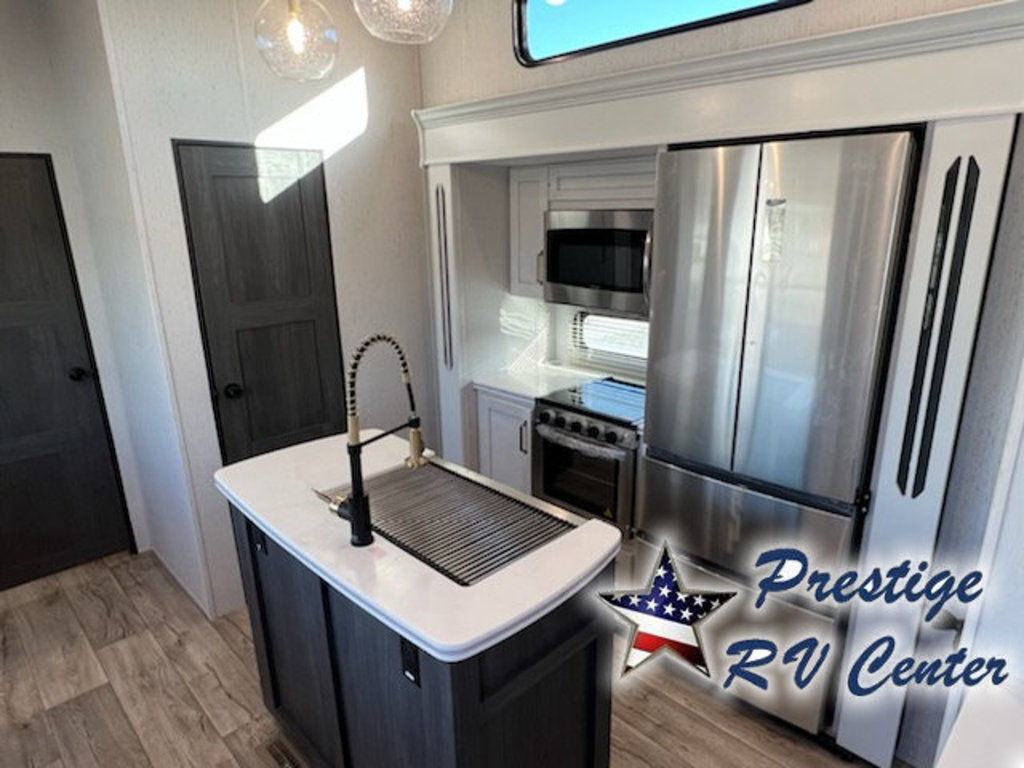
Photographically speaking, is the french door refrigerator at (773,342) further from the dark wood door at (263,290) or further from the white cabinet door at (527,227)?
the dark wood door at (263,290)

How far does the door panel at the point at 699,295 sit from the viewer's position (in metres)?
1.99

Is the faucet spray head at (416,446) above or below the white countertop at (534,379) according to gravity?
above

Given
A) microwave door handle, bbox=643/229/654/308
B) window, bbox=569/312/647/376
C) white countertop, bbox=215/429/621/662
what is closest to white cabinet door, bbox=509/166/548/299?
window, bbox=569/312/647/376

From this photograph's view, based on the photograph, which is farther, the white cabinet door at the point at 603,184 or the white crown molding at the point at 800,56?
the white cabinet door at the point at 603,184

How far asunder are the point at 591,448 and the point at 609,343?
2.55 feet

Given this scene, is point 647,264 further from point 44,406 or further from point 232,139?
point 44,406

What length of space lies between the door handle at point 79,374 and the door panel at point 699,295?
9.38ft

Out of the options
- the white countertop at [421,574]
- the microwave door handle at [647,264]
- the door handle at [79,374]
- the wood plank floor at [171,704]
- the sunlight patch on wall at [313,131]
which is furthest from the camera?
the door handle at [79,374]

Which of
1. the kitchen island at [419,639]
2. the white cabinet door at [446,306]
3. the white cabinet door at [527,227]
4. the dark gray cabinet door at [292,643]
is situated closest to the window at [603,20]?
the white cabinet door at [527,227]

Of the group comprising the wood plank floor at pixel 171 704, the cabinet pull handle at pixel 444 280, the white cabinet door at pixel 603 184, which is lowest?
the wood plank floor at pixel 171 704

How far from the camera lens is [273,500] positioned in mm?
1799

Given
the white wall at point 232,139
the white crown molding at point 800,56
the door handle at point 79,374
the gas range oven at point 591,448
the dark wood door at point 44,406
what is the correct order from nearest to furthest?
the white crown molding at point 800,56 < the white wall at point 232,139 < the gas range oven at point 591,448 < the dark wood door at point 44,406 < the door handle at point 79,374

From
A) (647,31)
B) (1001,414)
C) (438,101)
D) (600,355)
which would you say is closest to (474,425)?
(600,355)

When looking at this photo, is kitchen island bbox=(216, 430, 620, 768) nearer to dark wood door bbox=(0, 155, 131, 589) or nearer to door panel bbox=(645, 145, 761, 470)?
door panel bbox=(645, 145, 761, 470)
